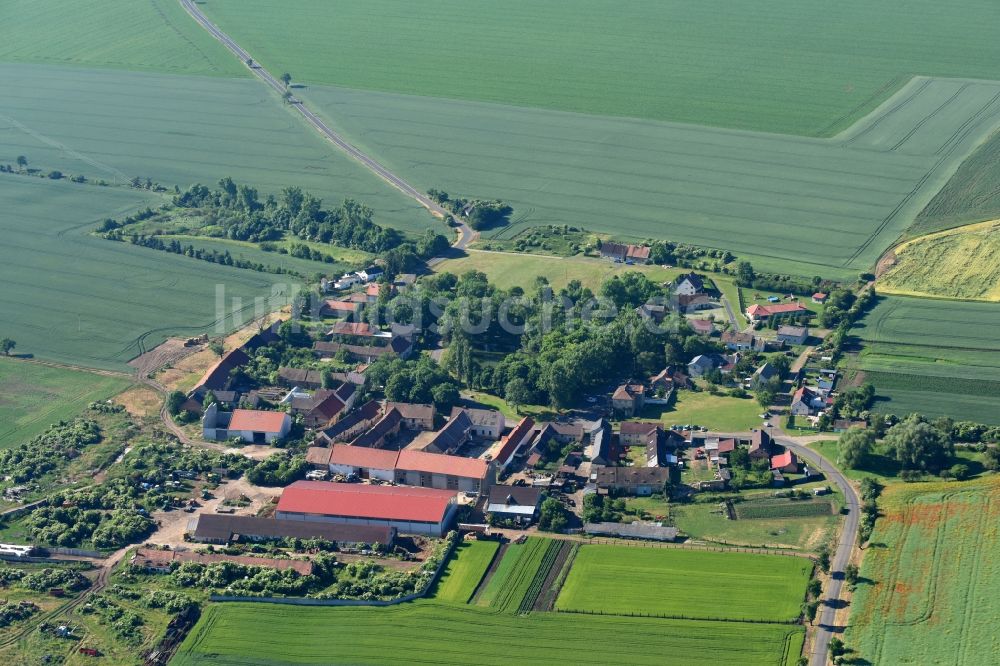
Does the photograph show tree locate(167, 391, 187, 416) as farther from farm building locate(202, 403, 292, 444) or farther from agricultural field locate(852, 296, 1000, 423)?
agricultural field locate(852, 296, 1000, 423)

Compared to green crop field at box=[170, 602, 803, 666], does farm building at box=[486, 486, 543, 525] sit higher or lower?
higher

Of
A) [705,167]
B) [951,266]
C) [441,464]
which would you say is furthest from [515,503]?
[705,167]

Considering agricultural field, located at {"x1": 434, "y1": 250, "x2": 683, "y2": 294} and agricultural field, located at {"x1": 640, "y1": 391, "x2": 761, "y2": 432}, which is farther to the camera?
Result: agricultural field, located at {"x1": 434, "y1": 250, "x2": 683, "y2": 294}

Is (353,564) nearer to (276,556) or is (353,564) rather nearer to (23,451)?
(276,556)

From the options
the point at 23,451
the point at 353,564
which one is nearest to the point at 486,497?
the point at 353,564

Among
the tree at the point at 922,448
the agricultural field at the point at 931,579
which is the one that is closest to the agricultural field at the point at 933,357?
the tree at the point at 922,448

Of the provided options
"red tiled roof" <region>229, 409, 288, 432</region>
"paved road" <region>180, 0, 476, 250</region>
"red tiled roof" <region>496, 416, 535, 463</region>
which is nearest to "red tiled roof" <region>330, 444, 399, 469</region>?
"red tiled roof" <region>229, 409, 288, 432</region>
